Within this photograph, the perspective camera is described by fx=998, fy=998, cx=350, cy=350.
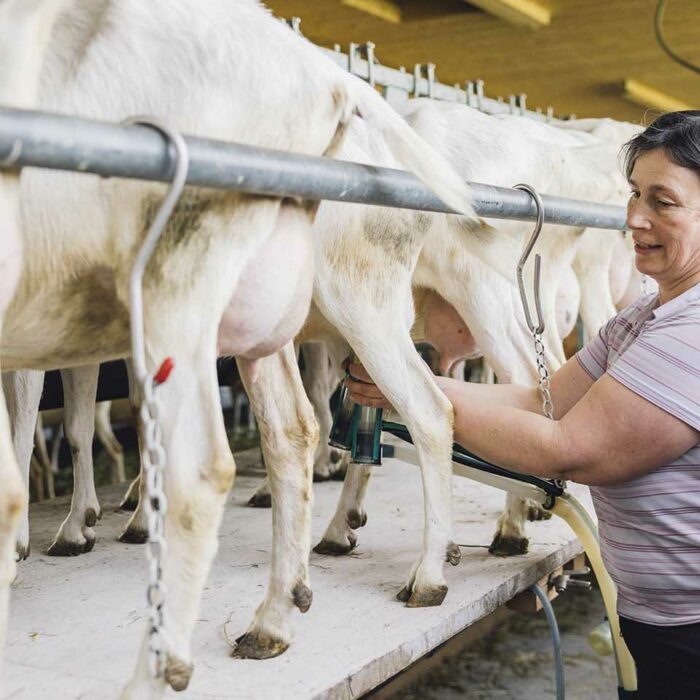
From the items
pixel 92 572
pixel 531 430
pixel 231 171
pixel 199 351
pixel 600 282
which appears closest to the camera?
pixel 231 171

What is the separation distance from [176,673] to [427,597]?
3.32ft

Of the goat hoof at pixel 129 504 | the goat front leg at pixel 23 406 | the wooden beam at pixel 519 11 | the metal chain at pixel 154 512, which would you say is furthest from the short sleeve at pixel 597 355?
the wooden beam at pixel 519 11

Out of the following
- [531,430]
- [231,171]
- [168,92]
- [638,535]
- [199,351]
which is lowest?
[638,535]

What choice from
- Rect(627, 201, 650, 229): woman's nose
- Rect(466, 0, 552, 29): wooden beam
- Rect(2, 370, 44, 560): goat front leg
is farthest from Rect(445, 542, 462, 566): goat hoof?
Rect(466, 0, 552, 29): wooden beam

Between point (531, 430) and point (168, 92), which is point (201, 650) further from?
point (168, 92)

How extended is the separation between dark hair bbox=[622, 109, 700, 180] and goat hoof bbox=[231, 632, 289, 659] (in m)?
1.22

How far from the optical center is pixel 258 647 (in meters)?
2.00

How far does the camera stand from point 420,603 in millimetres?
2383

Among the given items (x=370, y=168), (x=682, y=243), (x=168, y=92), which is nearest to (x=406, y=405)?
Answer: (x=682, y=243)

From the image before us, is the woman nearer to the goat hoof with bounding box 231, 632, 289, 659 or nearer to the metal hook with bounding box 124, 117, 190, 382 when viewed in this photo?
the goat hoof with bounding box 231, 632, 289, 659

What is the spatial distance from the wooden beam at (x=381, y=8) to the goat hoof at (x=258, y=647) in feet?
14.1

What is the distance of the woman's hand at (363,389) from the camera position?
2.51 m

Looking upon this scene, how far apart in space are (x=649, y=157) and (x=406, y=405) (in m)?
0.88

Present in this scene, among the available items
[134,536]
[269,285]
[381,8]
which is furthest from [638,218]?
[381,8]
